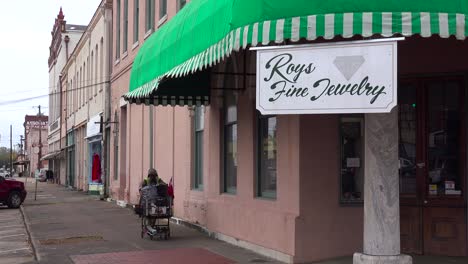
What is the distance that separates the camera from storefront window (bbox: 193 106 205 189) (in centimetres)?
1441

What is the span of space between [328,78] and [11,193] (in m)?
21.5

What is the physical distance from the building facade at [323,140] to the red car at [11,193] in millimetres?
13435

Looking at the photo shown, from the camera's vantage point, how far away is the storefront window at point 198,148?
47.3 ft

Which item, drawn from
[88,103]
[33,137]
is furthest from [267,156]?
[33,137]

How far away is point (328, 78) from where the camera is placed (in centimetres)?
650

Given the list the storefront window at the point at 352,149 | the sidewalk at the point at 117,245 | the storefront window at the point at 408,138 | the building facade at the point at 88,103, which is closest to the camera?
the storefront window at the point at 408,138

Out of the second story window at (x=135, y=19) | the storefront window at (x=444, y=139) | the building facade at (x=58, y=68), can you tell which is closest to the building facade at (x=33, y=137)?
Result: the building facade at (x=58, y=68)

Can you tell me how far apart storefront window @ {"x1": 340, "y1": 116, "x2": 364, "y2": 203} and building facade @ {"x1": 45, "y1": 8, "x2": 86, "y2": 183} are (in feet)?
143

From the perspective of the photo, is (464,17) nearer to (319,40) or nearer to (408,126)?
(319,40)

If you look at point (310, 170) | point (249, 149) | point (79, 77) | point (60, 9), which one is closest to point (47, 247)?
point (249, 149)

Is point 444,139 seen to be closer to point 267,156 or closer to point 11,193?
point 267,156

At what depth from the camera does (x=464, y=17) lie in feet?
20.7

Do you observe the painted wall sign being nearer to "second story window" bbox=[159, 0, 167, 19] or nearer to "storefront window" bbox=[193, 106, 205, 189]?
"storefront window" bbox=[193, 106, 205, 189]

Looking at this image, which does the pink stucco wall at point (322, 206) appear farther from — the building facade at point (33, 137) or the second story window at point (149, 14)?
the building facade at point (33, 137)
